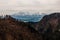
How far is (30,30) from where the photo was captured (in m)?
3.62

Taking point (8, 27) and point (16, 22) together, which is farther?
point (16, 22)

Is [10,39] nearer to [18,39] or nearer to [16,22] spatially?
[18,39]

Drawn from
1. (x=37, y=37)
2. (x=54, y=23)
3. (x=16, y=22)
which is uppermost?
(x=16, y=22)

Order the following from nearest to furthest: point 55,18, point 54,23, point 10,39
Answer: point 10,39
point 54,23
point 55,18

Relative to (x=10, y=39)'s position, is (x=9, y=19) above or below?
above

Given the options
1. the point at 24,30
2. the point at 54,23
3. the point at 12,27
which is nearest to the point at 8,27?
the point at 12,27

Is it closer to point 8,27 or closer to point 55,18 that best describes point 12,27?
point 8,27

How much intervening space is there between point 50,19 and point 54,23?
0.58 m

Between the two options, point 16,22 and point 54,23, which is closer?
point 16,22

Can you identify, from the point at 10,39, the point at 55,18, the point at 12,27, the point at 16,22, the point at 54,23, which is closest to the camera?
the point at 10,39

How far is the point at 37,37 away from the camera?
11.7 ft

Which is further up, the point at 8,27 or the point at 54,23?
the point at 8,27

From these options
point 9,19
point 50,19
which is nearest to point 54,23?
point 50,19

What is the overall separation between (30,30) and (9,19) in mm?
514
